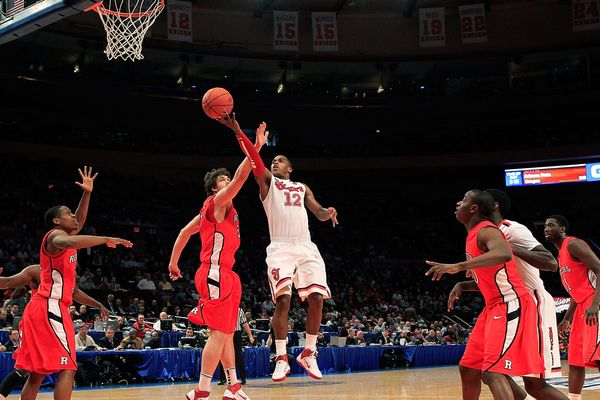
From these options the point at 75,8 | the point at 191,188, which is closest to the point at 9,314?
the point at 75,8

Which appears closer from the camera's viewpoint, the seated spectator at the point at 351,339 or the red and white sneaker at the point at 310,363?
the red and white sneaker at the point at 310,363

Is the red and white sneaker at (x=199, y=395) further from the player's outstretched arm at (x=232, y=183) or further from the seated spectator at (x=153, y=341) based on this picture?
the seated spectator at (x=153, y=341)

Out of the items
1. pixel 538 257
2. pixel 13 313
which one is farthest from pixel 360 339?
pixel 538 257

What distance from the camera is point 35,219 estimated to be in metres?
25.5

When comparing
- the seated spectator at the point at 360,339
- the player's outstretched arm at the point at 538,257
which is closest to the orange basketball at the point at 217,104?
the player's outstretched arm at the point at 538,257

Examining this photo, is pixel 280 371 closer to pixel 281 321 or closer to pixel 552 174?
pixel 281 321

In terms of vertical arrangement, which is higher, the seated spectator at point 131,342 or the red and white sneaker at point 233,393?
the red and white sneaker at point 233,393

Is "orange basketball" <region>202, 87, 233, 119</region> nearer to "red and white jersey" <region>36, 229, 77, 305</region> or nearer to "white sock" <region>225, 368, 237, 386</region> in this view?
"red and white jersey" <region>36, 229, 77, 305</region>

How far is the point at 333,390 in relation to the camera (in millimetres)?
12617

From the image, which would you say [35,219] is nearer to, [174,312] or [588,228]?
[174,312]

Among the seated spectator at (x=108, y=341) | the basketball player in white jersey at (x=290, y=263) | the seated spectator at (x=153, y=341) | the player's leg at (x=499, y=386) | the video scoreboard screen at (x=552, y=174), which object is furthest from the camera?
the video scoreboard screen at (x=552, y=174)

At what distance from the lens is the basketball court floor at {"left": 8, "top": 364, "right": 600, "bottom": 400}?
11.3m

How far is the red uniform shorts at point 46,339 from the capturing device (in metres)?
6.64

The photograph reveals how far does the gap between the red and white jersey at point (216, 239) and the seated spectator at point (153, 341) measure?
26.7 ft
